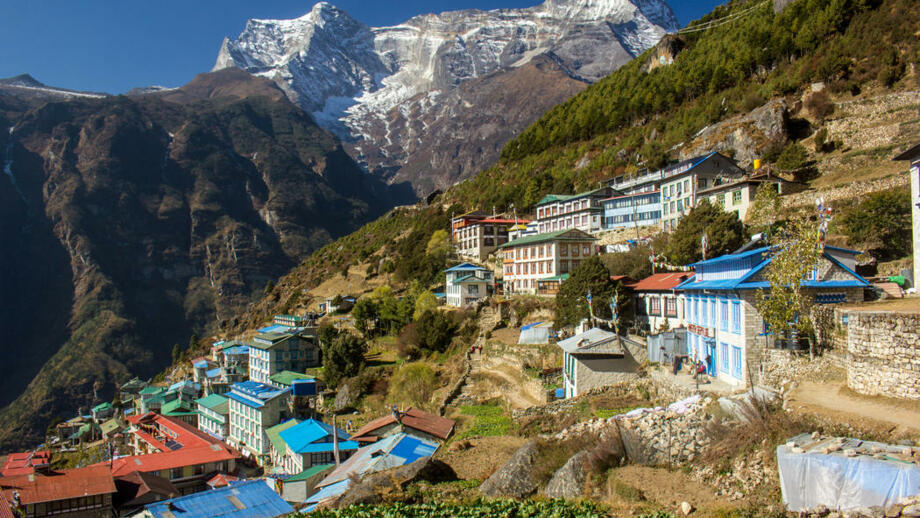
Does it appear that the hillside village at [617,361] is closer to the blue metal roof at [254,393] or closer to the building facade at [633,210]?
the building facade at [633,210]

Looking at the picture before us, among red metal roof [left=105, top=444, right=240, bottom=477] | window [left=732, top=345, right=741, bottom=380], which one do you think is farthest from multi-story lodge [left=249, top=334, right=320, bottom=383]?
window [left=732, top=345, right=741, bottom=380]

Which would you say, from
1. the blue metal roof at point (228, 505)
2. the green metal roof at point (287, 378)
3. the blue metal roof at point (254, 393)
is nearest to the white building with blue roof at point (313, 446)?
the blue metal roof at point (228, 505)

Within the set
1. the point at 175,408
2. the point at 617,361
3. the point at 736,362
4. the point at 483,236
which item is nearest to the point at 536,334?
the point at 617,361

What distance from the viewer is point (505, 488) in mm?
14820

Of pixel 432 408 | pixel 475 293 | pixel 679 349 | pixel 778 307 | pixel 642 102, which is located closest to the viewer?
pixel 778 307

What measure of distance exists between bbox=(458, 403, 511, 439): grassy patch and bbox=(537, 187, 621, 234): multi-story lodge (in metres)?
28.3

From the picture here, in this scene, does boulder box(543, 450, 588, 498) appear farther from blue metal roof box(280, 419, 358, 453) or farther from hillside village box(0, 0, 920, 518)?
blue metal roof box(280, 419, 358, 453)

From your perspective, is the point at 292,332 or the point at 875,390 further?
the point at 292,332

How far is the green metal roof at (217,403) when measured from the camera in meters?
56.9

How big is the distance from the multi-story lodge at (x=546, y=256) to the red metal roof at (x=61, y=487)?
111 feet

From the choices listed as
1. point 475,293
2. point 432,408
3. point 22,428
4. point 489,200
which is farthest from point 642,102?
point 22,428

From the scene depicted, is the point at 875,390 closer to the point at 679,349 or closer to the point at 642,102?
the point at 679,349

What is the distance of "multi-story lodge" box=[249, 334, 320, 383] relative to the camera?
61.5 metres

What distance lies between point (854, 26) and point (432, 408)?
2248 inches
